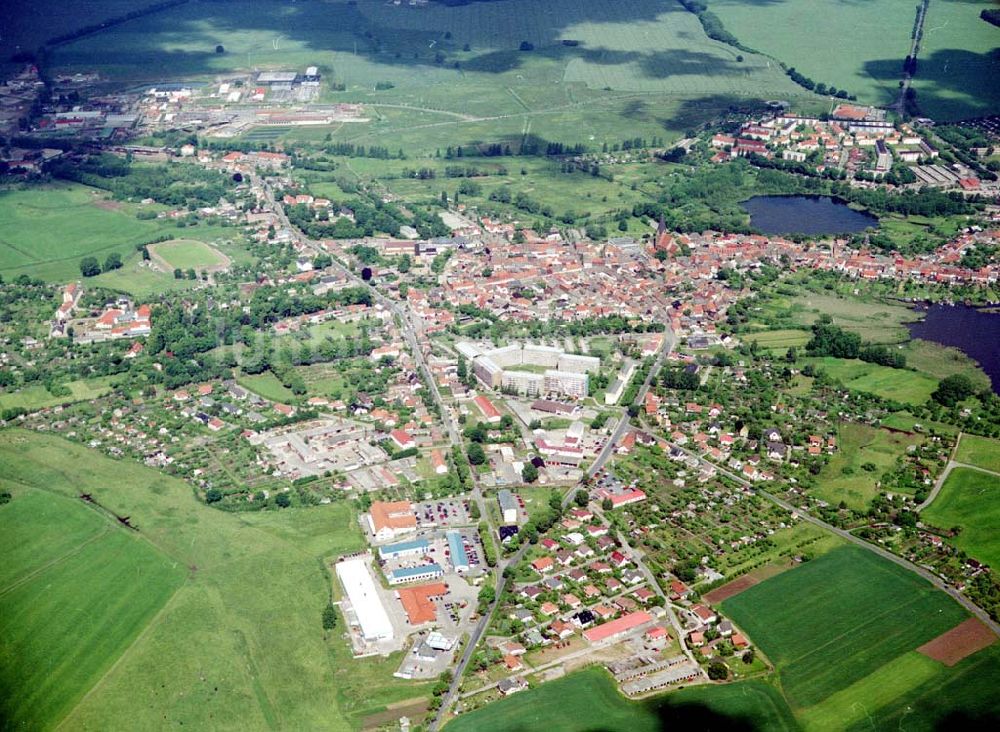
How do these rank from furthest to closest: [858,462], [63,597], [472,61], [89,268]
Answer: [472,61], [89,268], [858,462], [63,597]

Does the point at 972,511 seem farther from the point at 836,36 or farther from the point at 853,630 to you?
the point at 836,36

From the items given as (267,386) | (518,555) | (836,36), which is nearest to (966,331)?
(518,555)

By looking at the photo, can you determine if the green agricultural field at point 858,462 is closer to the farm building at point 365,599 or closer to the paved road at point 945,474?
the paved road at point 945,474

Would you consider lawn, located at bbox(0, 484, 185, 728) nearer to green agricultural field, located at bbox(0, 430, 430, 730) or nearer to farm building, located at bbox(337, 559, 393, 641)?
green agricultural field, located at bbox(0, 430, 430, 730)

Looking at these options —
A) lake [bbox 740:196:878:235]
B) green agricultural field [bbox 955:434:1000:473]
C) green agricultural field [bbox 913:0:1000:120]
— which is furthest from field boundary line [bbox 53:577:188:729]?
green agricultural field [bbox 913:0:1000:120]

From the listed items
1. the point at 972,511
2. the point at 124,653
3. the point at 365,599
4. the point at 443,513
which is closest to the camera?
the point at 124,653

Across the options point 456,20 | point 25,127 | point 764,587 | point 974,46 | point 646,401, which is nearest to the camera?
point 764,587

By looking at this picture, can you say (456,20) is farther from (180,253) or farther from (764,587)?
(764,587)

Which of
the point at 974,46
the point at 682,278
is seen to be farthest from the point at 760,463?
the point at 974,46
